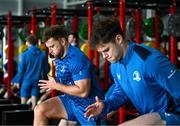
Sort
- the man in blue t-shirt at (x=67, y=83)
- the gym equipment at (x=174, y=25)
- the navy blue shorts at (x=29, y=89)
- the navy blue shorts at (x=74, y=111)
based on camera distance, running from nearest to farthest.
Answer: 1. the man in blue t-shirt at (x=67, y=83)
2. the navy blue shorts at (x=74, y=111)
3. the gym equipment at (x=174, y=25)
4. the navy blue shorts at (x=29, y=89)

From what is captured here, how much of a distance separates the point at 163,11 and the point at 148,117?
4.61 m

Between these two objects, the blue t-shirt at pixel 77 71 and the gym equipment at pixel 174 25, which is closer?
the blue t-shirt at pixel 77 71

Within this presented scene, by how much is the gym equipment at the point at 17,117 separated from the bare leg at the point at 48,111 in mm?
2128

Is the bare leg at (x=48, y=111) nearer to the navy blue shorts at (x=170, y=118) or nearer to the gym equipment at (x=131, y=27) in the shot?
the navy blue shorts at (x=170, y=118)

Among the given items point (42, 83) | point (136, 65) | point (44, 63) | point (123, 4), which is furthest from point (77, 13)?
point (136, 65)

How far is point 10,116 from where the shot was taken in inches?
218

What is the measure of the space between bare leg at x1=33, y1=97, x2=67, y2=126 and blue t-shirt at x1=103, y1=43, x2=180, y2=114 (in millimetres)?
939

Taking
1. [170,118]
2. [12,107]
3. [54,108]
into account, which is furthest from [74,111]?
[12,107]

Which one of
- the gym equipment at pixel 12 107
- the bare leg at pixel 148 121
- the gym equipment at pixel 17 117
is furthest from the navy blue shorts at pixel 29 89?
the bare leg at pixel 148 121

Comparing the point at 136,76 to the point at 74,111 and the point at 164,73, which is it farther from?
the point at 74,111

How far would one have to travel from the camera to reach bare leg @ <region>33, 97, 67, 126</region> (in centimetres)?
345

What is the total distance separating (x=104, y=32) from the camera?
243 cm

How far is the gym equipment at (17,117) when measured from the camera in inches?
217

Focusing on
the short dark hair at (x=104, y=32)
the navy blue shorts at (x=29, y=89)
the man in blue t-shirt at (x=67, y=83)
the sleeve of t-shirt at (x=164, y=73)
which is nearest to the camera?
the sleeve of t-shirt at (x=164, y=73)
